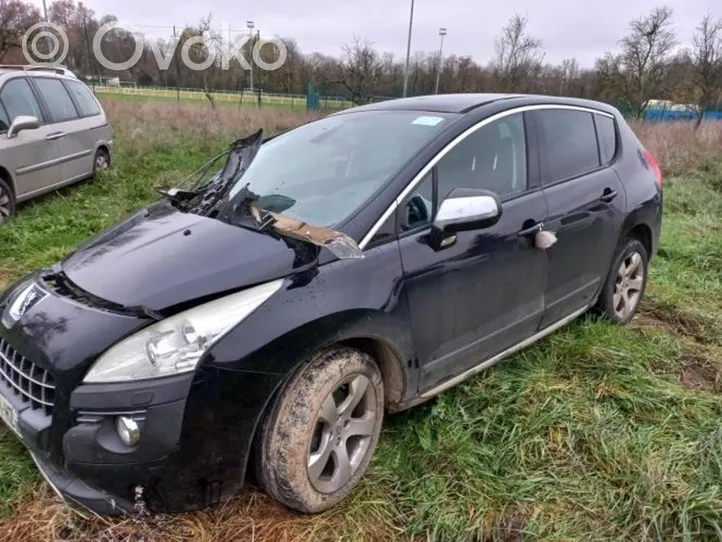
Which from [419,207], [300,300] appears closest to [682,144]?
[419,207]

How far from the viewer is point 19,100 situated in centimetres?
644

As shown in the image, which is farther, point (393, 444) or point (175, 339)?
point (393, 444)

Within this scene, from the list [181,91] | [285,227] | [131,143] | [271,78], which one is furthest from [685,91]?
[285,227]

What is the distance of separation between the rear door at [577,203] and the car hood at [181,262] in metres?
1.59

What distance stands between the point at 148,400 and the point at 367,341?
0.90 metres

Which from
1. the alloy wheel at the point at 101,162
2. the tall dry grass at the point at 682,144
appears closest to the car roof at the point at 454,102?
the alloy wheel at the point at 101,162

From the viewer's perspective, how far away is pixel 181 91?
2959cm

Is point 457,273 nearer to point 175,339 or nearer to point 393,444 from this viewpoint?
point 393,444

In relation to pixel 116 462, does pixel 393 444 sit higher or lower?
lower

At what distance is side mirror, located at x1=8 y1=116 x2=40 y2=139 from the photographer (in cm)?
598

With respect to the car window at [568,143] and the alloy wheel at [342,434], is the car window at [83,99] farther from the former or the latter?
the alloy wheel at [342,434]

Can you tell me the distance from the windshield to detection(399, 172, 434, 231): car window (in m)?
0.13

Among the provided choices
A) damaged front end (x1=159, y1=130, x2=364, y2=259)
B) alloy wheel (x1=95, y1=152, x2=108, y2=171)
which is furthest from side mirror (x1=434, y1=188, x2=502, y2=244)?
alloy wheel (x1=95, y1=152, x2=108, y2=171)

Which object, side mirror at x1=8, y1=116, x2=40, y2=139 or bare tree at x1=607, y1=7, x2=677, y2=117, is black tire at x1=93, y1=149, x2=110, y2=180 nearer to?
side mirror at x1=8, y1=116, x2=40, y2=139
